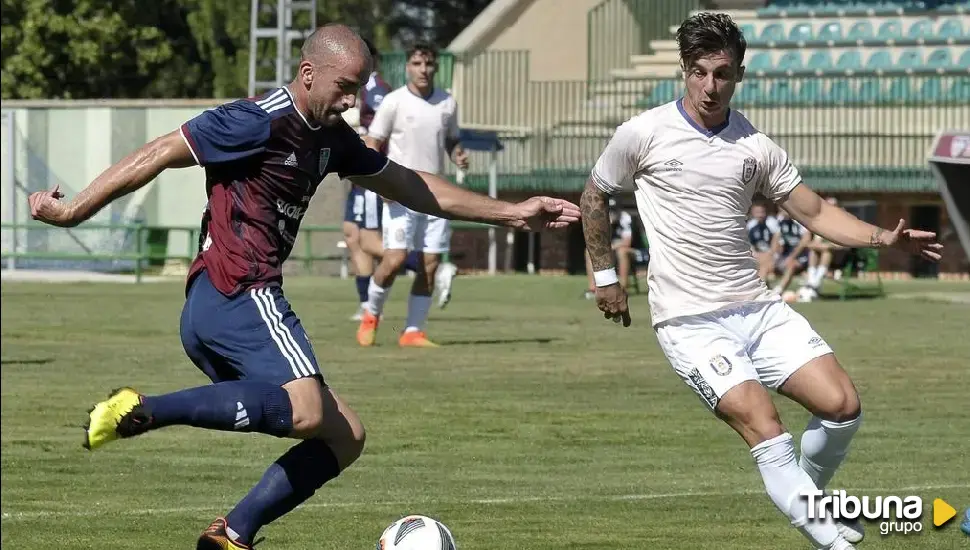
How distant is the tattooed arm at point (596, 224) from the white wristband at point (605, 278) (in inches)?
0.8

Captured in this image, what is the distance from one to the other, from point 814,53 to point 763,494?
30.1 m

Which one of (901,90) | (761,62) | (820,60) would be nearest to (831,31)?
(820,60)

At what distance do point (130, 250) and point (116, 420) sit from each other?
2943 centimetres

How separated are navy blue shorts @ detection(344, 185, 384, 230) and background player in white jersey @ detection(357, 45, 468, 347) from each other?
128cm

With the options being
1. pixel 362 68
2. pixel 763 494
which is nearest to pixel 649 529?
pixel 763 494

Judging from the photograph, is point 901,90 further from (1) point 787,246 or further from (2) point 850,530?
(2) point 850,530

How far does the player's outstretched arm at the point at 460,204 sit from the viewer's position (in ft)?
24.6

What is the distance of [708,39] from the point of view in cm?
742

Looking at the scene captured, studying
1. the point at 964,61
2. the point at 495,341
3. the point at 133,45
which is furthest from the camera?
the point at 133,45

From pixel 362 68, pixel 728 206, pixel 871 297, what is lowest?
pixel 871 297

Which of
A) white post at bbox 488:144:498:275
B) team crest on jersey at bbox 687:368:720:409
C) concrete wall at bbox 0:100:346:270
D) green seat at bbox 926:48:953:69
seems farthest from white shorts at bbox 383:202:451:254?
green seat at bbox 926:48:953:69

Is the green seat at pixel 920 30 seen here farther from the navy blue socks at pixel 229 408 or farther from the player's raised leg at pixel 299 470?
the navy blue socks at pixel 229 408

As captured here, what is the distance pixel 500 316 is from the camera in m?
21.8

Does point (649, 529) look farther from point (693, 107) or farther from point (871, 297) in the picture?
point (871, 297)
